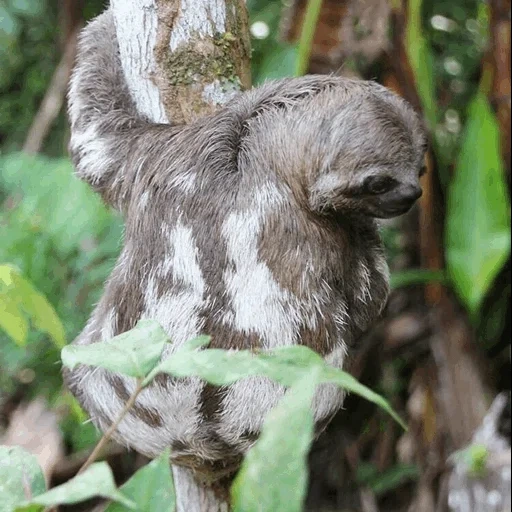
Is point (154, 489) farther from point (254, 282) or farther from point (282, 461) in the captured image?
point (254, 282)

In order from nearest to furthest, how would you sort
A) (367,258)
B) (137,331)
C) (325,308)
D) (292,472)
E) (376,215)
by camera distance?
(292,472)
(137,331)
(376,215)
(325,308)
(367,258)

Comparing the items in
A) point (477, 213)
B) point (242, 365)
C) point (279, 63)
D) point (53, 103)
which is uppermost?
point (242, 365)

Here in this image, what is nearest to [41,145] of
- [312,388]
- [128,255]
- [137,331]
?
[128,255]

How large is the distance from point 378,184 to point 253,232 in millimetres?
314

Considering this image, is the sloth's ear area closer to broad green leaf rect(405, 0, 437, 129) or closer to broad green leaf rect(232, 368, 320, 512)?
broad green leaf rect(232, 368, 320, 512)

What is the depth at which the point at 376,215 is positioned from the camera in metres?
1.78

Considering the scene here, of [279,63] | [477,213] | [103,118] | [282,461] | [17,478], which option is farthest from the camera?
[477,213]

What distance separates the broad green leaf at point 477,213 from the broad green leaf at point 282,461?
303 centimetres

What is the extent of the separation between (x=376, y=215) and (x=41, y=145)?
3477 millimetres

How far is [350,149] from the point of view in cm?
169

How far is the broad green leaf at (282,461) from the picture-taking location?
0.85 m

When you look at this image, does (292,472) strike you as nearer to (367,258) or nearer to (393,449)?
(367,258)

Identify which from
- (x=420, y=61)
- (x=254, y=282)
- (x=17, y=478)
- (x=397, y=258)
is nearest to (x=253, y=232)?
(x=254, y=282)

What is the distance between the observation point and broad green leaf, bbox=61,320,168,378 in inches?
44.3
